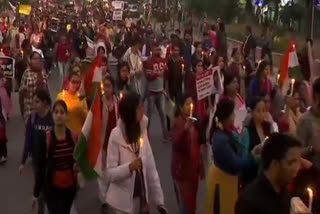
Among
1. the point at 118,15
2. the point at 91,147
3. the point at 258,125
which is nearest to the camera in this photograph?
the point at 258,125

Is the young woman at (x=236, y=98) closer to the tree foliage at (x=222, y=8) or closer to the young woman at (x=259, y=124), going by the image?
the young woman at (x=259, y=124)

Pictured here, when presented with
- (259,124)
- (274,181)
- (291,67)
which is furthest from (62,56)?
(274,181)

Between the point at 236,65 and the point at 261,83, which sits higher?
the point at 261,83

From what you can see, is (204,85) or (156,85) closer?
(204,85)

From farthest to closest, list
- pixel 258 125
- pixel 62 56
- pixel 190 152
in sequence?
pixel 62 56, pixel 190 152, pixel 258 125

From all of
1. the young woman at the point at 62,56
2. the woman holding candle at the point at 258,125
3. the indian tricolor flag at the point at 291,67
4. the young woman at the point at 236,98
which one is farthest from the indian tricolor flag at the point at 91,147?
the young woman at the point at 62,56

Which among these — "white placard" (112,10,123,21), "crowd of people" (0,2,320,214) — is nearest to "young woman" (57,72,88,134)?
"crowd of people" (0,2,320,214)

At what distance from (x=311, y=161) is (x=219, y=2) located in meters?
38.2

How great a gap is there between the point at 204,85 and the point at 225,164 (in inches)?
165

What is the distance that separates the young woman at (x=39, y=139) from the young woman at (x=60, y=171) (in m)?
0.08

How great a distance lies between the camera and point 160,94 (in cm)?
1427

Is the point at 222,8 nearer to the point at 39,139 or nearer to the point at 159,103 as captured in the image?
the point at 159,103

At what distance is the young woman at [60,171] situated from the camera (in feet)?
23.8

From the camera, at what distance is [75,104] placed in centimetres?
1008
